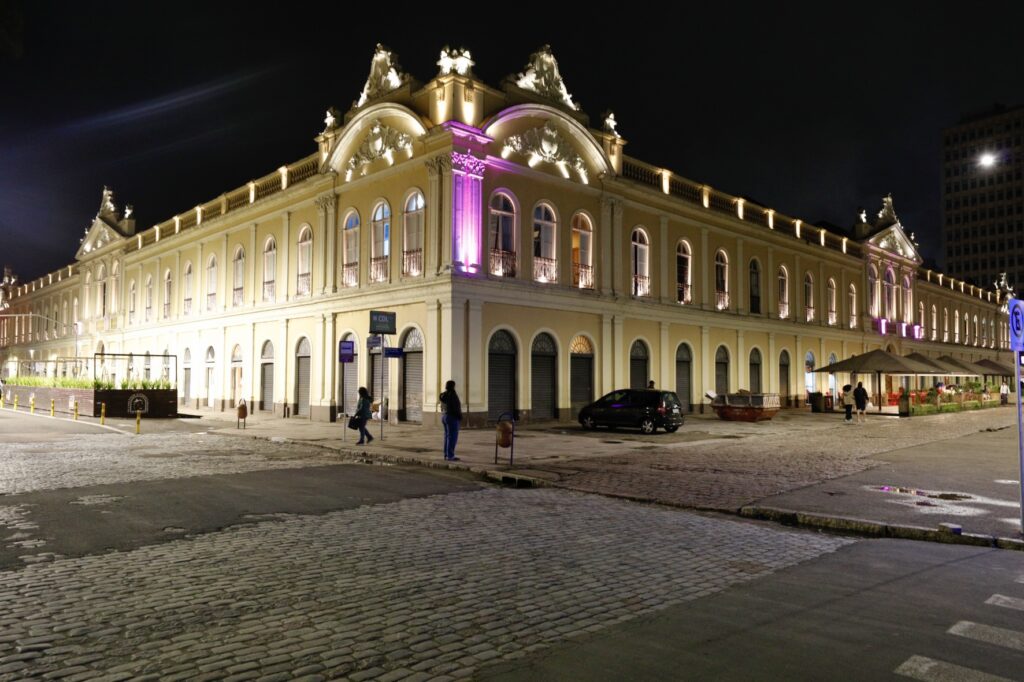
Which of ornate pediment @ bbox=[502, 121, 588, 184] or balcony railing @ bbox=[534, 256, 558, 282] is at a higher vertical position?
ornate pediment @ bbox=[502, 121, 588, 184]

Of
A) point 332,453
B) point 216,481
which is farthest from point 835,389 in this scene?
point 216,481

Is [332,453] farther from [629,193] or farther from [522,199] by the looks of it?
[629,193]

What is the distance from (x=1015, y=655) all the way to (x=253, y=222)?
35.2 metres

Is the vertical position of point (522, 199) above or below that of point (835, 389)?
above

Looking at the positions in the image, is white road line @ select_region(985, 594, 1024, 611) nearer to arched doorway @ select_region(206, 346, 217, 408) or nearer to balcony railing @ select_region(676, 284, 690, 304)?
balcony railing @ select_region(676, 284, 690, 304)

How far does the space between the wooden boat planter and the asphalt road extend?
23.3 metres

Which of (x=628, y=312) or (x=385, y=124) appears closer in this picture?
(x=385, y=124)

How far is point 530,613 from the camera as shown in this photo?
5484mm

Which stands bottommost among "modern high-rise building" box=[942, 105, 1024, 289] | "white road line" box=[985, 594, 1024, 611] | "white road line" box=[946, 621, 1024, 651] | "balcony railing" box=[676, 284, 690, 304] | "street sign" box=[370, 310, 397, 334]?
"white road line" box=[985, 594, 1024, 611]

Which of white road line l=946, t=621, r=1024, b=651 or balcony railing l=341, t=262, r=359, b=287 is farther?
balcony railing l=341, t=262, r=359, b=287

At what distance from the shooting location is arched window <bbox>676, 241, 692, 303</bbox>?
34.2 meters

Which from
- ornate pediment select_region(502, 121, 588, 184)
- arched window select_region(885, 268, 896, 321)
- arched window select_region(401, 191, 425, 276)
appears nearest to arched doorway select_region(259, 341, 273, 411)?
arched window select_region(401, 191, 425, 276)

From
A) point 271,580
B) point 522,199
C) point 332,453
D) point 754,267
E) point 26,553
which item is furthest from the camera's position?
point 754,267

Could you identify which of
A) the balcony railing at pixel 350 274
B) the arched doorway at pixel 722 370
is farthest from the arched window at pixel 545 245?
the arched doorway at pixel 722 370
